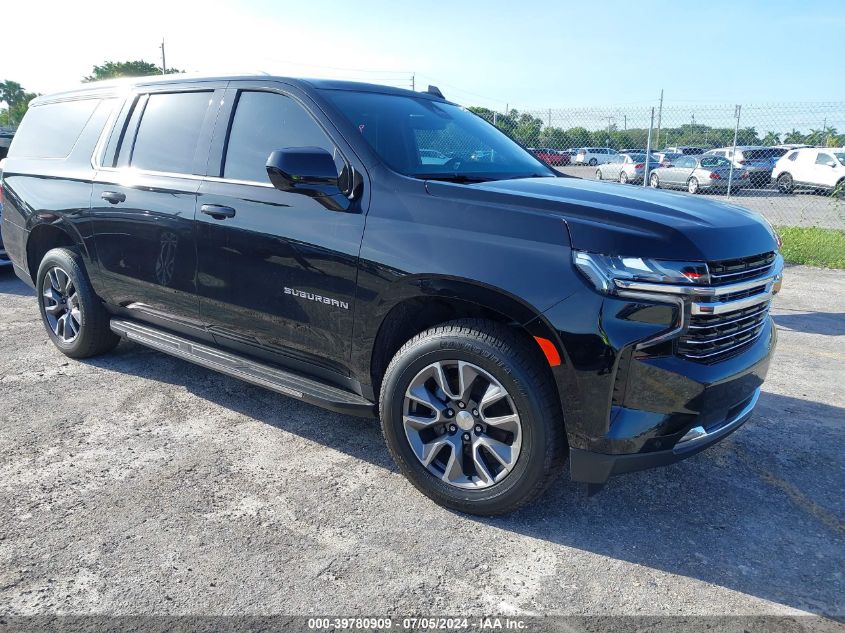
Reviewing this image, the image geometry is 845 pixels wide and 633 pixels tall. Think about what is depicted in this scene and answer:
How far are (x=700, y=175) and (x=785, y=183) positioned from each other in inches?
129

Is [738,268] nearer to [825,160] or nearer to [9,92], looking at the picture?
[825,160]

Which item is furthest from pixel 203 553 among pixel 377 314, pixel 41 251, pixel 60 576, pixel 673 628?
pixel 41 251

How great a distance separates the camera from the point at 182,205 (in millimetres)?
3846

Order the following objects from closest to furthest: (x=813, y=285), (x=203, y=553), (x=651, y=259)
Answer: (x=651, y=259), (x=203, y=553), (x=813, y=285)

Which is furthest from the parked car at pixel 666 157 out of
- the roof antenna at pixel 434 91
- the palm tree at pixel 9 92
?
the palm tree at pixel 9 92

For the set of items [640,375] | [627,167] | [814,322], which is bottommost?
[814,322]

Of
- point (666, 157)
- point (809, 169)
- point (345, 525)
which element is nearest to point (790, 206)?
point (666, 157)

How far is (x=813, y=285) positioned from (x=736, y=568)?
22.2 ft

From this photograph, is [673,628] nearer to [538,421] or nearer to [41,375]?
[538,421]

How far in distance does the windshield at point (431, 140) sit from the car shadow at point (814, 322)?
359 cm

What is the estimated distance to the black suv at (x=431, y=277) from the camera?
8.52 ft

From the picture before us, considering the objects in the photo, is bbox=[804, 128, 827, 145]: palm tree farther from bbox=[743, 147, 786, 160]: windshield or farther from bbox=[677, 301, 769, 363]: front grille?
bbox=[677, 301, 769, 363]: front grille

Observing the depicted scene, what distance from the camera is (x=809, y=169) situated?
864 inches

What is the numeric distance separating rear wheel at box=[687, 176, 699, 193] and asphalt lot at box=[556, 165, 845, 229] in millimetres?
1383
